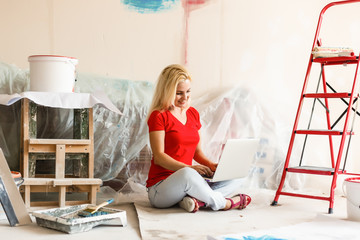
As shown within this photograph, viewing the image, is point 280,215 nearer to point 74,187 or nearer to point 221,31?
point 74,187

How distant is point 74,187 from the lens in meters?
2.77

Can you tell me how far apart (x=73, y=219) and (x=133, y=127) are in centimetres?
125

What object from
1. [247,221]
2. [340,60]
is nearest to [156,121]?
[247,221]

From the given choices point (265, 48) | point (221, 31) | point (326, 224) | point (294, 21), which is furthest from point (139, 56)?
point (326, 224)

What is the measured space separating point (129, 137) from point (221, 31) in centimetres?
110

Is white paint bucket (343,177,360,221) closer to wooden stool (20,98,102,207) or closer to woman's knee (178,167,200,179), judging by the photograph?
woman's knee (178,167,200,179)

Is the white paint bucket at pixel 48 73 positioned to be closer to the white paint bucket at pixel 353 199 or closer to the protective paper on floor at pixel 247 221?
the protective paper on floor at pixel 247 221

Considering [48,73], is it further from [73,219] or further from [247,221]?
[247,221]

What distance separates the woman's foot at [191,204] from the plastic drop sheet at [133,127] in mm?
690

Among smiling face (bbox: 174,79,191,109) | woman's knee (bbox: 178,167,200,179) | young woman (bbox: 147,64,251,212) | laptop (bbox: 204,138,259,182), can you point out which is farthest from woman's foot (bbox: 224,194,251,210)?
smiling face (bbox: 174,79,191,109)

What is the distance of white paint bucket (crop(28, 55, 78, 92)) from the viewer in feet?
9.00

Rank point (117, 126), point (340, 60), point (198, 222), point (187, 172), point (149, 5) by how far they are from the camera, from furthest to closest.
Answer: point (149, 5)
point (117, 126)
point (340, 60)
point (187, 172)
point (198, 222)

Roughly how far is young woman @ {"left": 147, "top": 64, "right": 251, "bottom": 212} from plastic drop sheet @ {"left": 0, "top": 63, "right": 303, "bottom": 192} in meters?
0.53

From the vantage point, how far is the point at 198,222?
2.30 m
